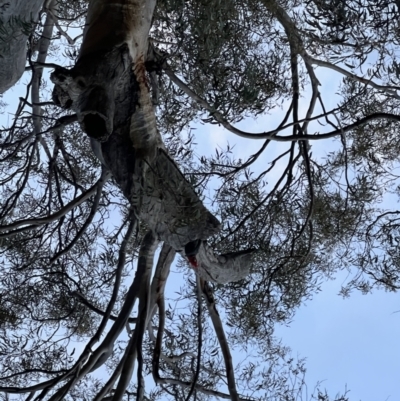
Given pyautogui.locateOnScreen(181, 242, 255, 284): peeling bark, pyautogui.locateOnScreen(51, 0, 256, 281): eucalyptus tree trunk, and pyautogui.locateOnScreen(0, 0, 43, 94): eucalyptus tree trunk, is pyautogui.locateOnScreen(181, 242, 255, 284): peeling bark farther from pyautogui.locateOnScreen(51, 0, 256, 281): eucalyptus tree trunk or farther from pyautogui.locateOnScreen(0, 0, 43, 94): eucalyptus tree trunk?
pyautogui.locateOnScreen(0, 0, 43, 94): eucalyptus tree trunk

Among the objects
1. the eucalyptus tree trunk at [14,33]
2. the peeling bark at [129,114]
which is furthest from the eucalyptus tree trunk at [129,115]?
the eucalyptus tree trunk at [14,33]

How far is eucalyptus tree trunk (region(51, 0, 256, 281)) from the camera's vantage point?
2062mm

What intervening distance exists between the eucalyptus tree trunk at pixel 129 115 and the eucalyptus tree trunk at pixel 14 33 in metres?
0.35

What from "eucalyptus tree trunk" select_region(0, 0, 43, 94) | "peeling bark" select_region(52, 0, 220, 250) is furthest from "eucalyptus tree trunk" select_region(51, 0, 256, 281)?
"eucalyptus tree trunk" select_region(0, 0, 43, 94)

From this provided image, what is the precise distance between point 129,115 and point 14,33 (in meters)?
0.78

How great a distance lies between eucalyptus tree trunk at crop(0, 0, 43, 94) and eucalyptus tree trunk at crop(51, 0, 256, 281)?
13.8 inches

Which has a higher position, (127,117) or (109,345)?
(127,117)

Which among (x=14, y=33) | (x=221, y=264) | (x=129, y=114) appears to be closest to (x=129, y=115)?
(x=129, y=114)

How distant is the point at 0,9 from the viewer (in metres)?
2.59

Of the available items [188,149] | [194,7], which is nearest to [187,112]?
[188,149]

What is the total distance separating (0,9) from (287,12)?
7.18ft

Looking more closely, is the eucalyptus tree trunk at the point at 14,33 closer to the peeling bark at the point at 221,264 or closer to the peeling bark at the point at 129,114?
the peeling bark at the point at 129,114

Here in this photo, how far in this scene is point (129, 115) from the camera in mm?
2354

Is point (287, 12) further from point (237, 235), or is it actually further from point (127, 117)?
point (127, 117)
